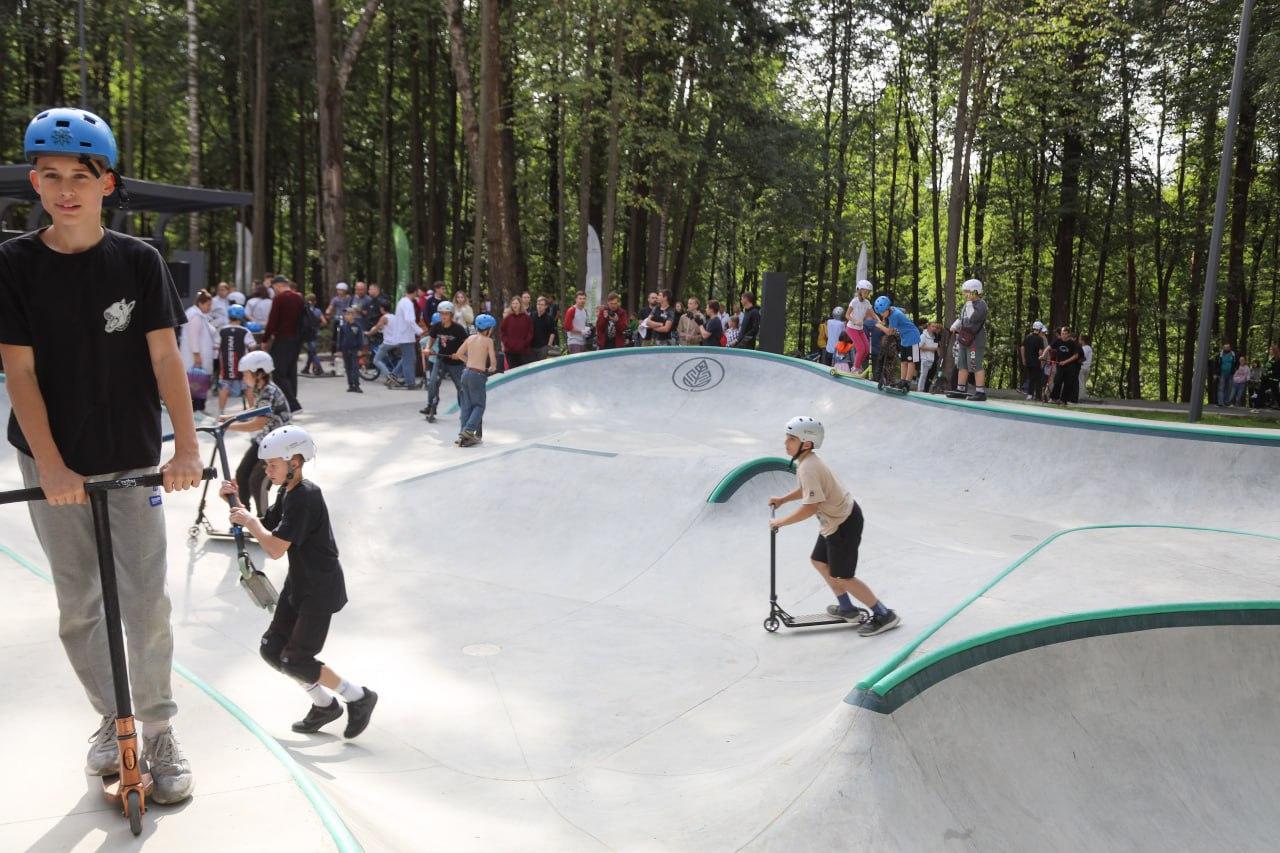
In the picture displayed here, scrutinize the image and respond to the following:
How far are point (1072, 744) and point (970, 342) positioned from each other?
10.3 metres

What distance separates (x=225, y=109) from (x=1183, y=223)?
3521cm

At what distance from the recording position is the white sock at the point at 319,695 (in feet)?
17.7

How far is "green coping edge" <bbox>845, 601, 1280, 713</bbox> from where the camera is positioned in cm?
459

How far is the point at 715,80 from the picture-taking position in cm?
2905

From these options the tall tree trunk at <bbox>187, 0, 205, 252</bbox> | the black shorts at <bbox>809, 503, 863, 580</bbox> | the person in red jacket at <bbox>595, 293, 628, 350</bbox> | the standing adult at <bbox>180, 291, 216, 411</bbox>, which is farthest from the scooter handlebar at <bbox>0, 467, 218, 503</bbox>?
the tall tree trunk at <bbox>187, 0, 205, 252</bbox>

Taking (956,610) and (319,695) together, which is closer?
(319,695)

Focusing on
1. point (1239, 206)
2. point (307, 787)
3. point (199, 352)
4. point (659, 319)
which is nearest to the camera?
point (307, 787)

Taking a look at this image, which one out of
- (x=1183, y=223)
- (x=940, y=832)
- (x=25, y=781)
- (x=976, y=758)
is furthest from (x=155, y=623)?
(x=1183, y=223)

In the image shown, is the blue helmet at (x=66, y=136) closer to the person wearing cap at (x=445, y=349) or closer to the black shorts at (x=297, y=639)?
the black shorts at (x=297, y=639)

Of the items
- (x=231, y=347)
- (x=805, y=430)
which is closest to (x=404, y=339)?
(x=231, y=347)

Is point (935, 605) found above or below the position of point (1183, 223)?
below

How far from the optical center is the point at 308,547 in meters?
5.11

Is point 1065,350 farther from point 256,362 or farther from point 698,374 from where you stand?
point 256,362

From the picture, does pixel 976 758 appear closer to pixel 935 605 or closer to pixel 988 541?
pixel 935 605
